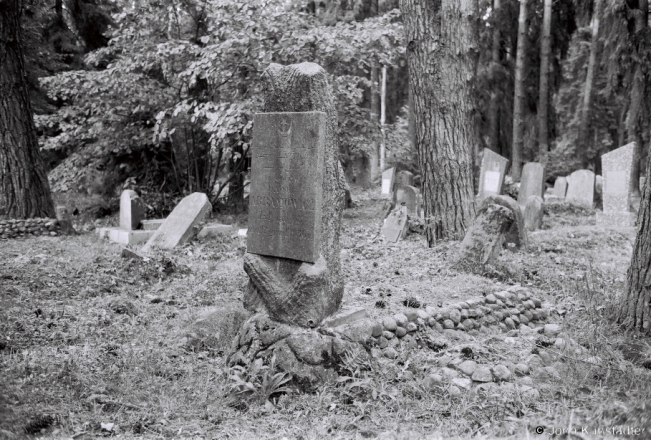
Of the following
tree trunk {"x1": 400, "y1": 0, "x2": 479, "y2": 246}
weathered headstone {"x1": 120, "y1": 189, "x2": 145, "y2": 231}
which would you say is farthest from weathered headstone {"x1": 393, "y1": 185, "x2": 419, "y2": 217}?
weathered headstone {"x1": 120, "y1": 189, "x2": 145, "y2": 231}

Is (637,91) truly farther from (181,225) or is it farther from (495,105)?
(181,225)

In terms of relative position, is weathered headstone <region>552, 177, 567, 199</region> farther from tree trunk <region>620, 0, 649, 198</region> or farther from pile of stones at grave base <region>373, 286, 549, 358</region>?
pile of stones at grave base <region>373, 286, 549, 358</region>

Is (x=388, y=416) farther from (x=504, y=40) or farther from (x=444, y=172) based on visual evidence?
(x=504, y=40)

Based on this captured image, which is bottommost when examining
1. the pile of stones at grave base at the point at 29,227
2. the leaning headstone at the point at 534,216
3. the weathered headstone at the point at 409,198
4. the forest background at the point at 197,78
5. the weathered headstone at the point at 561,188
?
the pile of stones at grave base at the point at 29,227

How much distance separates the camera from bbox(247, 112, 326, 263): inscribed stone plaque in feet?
14.1

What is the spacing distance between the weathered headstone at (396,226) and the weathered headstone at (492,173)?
6183mm

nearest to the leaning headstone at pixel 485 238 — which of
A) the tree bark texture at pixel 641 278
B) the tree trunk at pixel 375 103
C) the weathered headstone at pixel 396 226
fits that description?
the tree bark texture at pixel 641 278

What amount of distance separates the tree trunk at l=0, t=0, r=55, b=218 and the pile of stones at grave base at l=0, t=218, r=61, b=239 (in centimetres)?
32

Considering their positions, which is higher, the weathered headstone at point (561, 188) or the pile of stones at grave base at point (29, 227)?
the weathered headstone at point (561, 188)

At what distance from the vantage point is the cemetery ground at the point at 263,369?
3.32m

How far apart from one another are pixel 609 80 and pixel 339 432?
19676mm

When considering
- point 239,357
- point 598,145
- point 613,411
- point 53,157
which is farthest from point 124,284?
point 598,145

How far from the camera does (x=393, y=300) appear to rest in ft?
18.0

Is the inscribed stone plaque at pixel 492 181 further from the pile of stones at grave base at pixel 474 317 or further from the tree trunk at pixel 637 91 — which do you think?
the pile of stones at grave base at pixel 474 317
